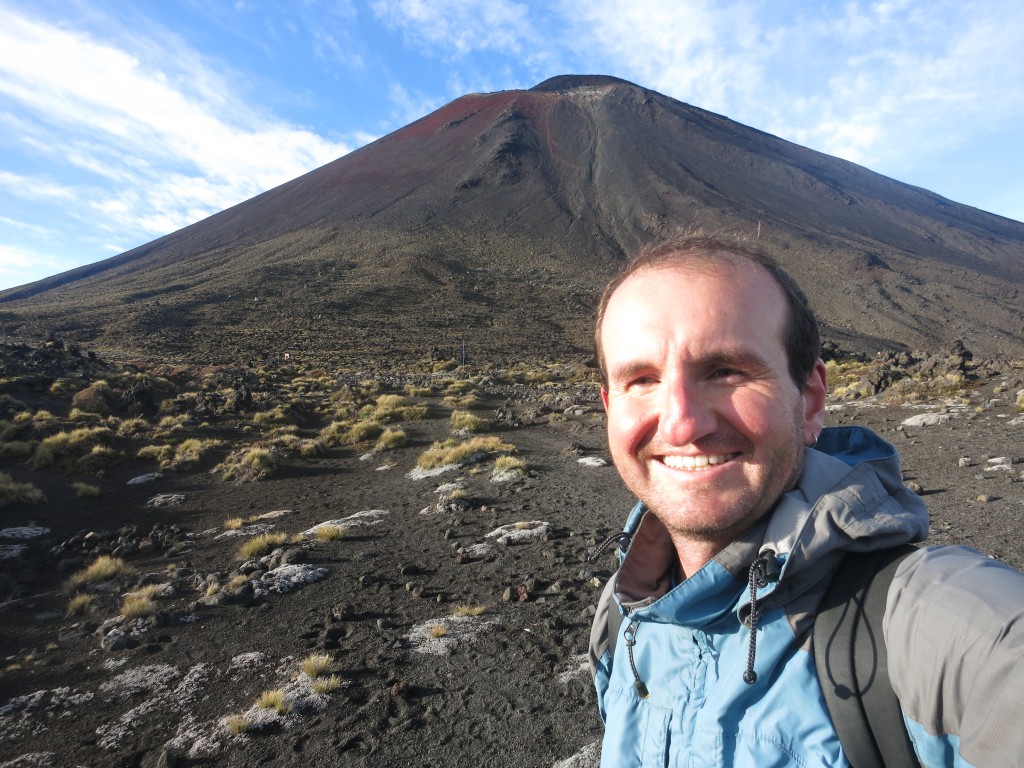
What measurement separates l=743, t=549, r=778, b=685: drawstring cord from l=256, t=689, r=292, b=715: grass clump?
3.56 meters

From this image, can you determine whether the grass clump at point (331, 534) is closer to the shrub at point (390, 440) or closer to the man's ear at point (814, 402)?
the shrub at point (390, 440)

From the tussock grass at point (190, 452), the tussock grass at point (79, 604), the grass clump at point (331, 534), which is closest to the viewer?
the tussock grass at point (79, 604)

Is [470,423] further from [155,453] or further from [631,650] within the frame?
[631,650]

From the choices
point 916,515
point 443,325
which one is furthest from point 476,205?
point 916,515

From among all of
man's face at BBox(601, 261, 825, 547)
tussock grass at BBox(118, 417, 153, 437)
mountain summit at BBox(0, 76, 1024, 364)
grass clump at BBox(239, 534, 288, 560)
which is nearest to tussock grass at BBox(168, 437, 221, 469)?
tussock grass at BBox(118, 417, 153, 437)

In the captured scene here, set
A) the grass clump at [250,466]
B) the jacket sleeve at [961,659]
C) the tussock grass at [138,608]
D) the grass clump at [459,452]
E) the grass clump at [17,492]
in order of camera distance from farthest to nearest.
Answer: the grass clump at [250,466]
the grass clump at [459,452]
the grass clump at [17,492]
the tussock grass at [138,608]
the jacket sleeve at [961,659]

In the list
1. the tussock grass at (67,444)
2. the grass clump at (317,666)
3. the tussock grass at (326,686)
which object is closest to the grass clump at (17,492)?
the tussock grass at (67,444)

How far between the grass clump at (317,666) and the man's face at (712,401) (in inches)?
143

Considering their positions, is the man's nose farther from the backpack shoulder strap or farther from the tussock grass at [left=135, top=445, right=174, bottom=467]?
the tussock grass at [left=135, top=445, right=174, bottom=467]

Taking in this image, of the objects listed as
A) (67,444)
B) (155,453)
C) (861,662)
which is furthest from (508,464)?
(67,444)

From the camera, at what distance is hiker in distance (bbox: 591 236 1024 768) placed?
0.88m

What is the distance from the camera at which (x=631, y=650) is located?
142 cm

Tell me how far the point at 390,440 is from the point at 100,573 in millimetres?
6946

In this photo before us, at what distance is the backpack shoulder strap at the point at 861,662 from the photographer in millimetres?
932
